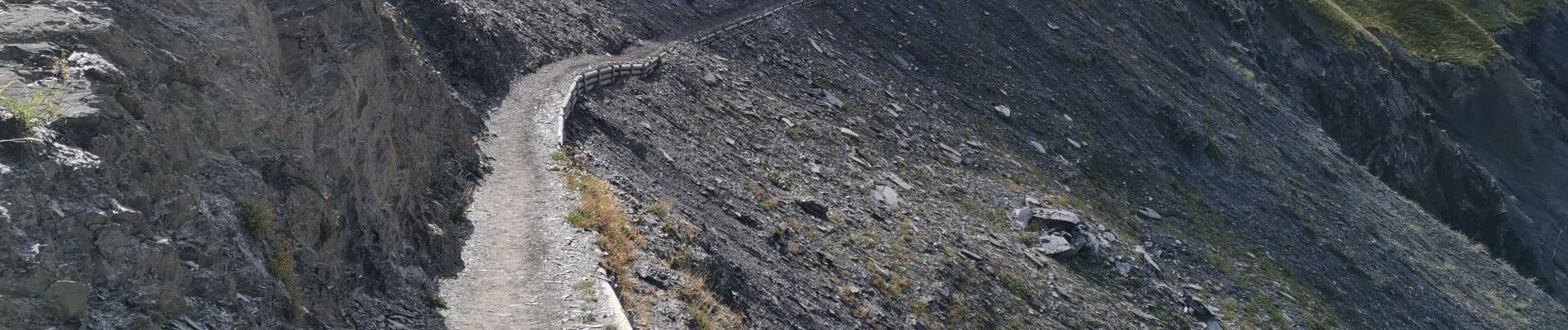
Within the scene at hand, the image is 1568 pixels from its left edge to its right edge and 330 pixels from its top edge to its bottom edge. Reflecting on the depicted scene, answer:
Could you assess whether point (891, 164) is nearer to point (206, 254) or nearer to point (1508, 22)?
point (206, 254)

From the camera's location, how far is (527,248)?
20812mm

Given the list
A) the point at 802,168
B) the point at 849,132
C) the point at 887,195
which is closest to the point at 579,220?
the point at 802,168

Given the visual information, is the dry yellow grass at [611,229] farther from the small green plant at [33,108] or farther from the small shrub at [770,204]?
the small green plant at [33,108]

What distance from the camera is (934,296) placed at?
30078 mm

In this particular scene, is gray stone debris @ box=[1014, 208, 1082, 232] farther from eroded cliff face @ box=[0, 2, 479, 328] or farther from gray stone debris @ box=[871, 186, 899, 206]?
eroded cliff face @ box=[0, 2, 479, 328]

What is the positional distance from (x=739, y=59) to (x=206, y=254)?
31.9 metres

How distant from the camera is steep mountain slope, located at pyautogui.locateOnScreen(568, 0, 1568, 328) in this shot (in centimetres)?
2923

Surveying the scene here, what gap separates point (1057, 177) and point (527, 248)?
30.0 m

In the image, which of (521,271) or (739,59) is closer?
(521,271)

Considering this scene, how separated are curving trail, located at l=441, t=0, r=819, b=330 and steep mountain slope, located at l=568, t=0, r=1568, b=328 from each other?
3.86 ft

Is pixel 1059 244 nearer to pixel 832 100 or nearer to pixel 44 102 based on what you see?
pixel 832 100

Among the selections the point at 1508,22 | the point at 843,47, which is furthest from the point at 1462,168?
the point at 843,47

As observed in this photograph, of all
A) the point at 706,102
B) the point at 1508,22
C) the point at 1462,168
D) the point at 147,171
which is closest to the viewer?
the point at 147,171

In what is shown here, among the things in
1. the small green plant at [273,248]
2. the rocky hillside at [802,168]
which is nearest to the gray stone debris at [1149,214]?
the rocky hillside at [802,168]
